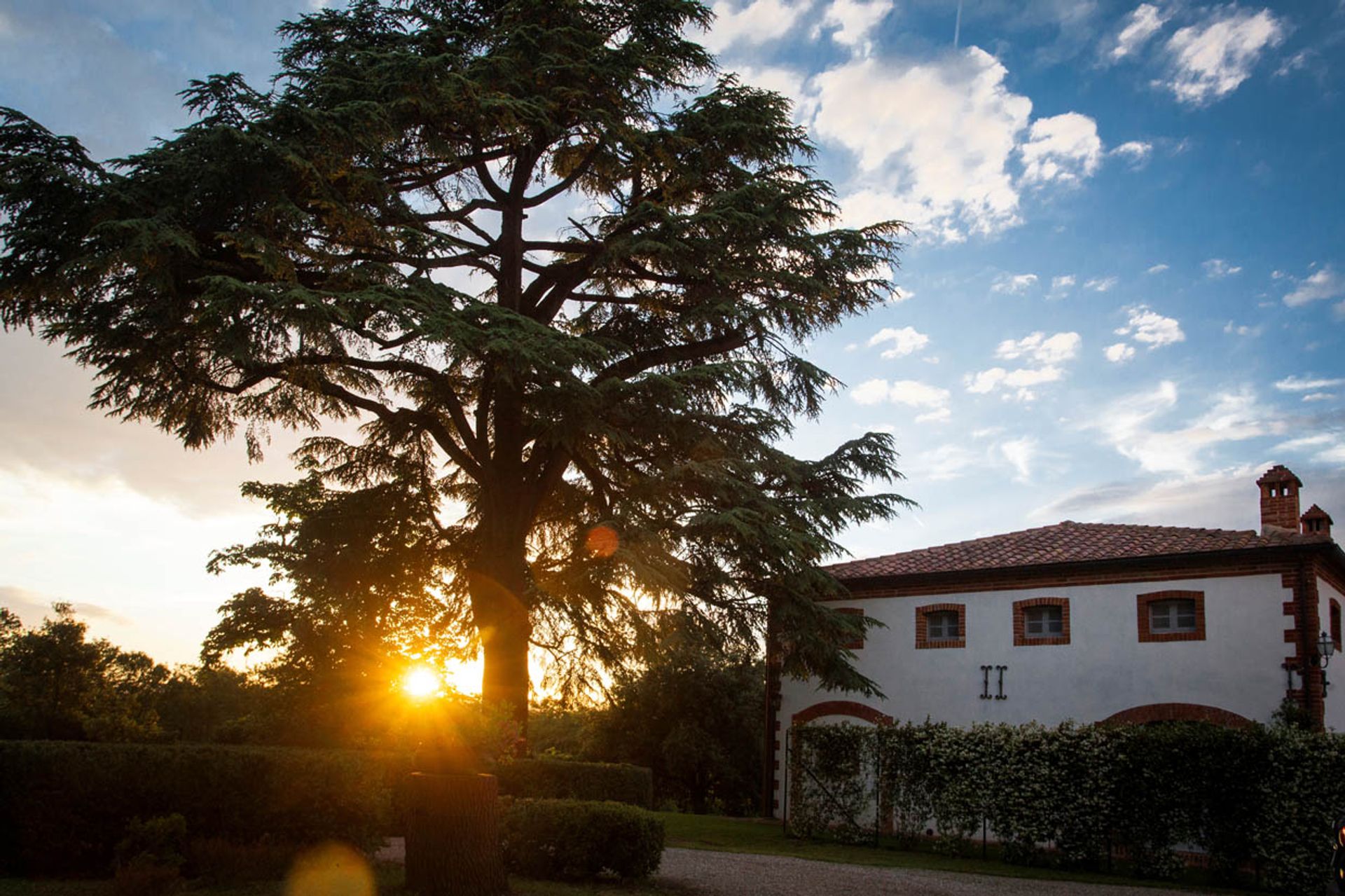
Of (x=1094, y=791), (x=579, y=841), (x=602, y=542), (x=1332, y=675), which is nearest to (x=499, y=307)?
(x=602, y=542)

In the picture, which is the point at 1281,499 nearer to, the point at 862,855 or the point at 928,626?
the point at 928,626

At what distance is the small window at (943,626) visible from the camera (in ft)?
Result: 70.5

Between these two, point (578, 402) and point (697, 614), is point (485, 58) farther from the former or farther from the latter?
point (697, 614)

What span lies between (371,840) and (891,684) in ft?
42.9

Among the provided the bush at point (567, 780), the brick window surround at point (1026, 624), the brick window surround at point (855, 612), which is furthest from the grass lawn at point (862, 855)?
the brick window surround at point (1026, 624)

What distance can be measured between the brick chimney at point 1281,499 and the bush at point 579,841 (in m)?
15.4

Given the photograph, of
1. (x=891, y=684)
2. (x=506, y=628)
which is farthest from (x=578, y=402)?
(x=891, y=684)

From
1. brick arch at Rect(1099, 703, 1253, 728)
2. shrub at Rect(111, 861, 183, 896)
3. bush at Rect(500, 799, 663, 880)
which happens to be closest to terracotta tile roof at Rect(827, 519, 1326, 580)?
brick arch at Rect(1099, 703, 1253, 728)

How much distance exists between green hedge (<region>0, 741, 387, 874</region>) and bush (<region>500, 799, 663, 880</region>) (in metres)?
1.83

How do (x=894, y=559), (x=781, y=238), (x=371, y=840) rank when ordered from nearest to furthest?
(x=371, y=840) → (x=781, y=238) → (x=894, y=559)

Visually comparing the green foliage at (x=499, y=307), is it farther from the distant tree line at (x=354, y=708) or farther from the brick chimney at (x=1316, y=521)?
the brick chimney at (x=1316, y=521)

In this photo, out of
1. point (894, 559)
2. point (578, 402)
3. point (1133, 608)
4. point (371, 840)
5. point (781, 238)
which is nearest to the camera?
point (371, 840)

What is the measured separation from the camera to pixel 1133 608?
19.2m

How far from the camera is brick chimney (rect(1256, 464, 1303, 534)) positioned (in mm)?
20625
